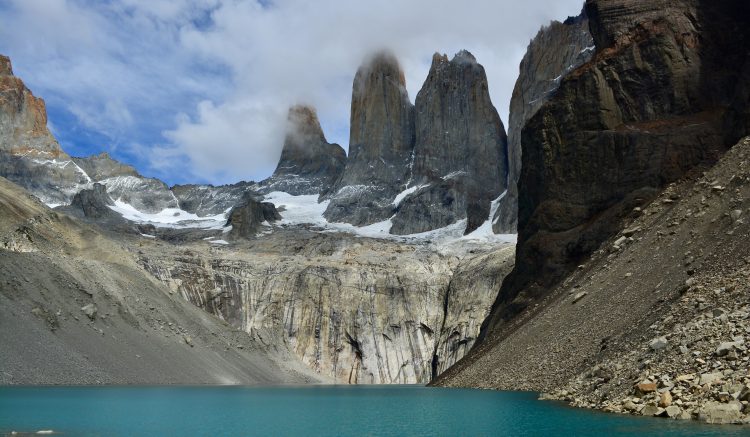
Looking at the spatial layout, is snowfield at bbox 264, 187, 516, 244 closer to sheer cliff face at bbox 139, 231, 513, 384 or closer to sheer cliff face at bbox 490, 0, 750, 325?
sheer cliff face at bbox 139, 231, 513, 384

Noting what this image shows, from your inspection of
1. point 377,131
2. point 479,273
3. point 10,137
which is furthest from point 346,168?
point 10,137

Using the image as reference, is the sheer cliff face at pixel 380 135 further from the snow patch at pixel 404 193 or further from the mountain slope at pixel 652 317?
the mountain slope at pixel 652 317

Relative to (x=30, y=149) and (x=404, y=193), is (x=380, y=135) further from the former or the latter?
(x=30, y=149)

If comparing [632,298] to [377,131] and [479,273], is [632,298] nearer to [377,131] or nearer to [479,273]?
[479,273]

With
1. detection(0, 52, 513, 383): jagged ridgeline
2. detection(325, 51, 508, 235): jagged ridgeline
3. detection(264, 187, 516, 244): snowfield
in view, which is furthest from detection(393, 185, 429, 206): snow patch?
detection(0, 52, 513, 383): jagged ridgeline

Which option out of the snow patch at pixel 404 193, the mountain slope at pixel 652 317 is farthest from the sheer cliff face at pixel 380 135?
the mountain slope at pixel 652 317
